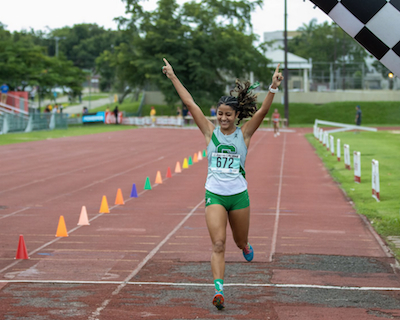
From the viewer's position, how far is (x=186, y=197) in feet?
47.2

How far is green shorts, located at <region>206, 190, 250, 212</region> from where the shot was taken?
5895 millimetres

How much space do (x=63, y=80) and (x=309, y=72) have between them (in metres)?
30.1

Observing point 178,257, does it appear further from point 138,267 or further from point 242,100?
point 242,100

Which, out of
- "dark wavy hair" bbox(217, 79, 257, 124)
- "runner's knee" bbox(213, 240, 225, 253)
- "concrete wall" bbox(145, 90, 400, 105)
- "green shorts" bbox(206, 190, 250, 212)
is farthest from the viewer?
"concrete wall" bbox(145, 90, 400, 105)

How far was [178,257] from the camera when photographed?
8156 millimetres

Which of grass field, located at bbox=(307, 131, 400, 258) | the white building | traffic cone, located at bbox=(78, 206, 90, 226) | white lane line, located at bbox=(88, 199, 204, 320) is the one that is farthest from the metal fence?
white lane line, located at bbox=(88, 199, 204, 320)

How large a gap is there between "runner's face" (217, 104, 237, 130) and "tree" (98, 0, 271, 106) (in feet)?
185

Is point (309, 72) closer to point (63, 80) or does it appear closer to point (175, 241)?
point (63, 80)

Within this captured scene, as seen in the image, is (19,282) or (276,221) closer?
(19,282)

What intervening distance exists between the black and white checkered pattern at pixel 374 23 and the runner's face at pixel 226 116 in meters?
1.74

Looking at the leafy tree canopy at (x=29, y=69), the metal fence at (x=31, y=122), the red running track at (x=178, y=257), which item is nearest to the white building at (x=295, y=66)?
the leafy tree canopy at (x=29, y=69)

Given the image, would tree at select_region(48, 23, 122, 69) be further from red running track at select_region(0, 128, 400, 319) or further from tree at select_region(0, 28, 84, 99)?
red running track at select_region(0, 128, 400, 319)

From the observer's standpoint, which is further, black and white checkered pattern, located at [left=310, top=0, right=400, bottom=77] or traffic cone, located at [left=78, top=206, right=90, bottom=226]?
traffic cone, located at [left=78, top=206, right=90, bottom=226]

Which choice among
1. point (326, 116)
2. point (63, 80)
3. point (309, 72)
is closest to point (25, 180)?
point (63, 80)
